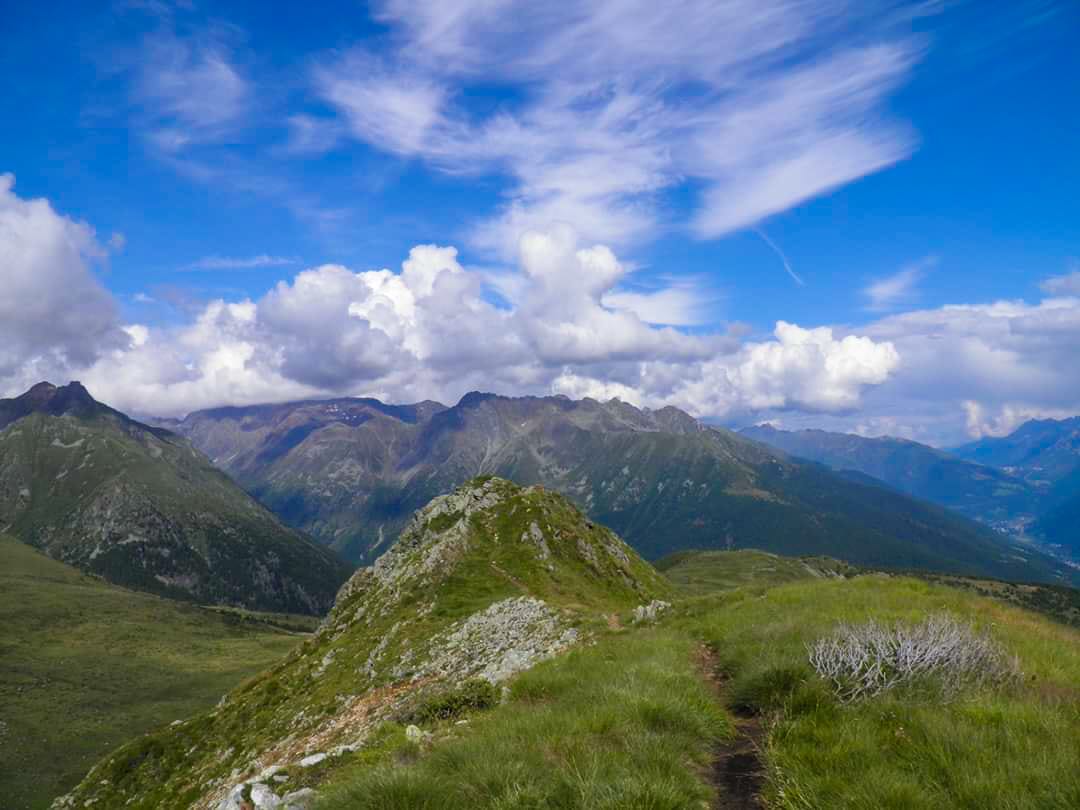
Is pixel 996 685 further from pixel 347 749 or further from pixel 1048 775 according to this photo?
pixel 347 749

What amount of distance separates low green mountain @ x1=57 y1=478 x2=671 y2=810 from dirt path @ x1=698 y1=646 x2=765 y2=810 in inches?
238

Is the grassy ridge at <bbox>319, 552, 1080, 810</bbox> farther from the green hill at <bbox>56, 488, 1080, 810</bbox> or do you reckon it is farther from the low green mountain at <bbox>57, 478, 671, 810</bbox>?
the low green mountain at <bbox>57, 478, 671, 810</bbox>

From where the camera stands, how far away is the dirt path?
7.86 meters

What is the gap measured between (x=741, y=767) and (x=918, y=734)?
262 cm

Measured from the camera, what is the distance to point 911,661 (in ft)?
34.4

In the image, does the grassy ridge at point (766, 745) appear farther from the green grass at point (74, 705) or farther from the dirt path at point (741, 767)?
the green grass at point (74, 705)

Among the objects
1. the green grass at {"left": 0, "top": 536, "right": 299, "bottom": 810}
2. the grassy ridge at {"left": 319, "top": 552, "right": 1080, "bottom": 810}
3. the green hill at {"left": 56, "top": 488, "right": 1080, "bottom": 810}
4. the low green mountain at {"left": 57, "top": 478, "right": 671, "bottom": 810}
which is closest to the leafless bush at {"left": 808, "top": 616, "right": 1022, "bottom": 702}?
the green hill at {"left": 56, "top": 488, "right": 1080, "bottom": 810}

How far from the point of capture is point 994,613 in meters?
17.2

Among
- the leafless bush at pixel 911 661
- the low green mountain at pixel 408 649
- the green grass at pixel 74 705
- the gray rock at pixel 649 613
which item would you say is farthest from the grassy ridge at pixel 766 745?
the green grass at pixel 74 705

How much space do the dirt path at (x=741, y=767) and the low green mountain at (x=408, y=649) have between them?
6.04 m

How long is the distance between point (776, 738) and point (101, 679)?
23462 centimetres

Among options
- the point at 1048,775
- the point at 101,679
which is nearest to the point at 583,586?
the point at 1048,775

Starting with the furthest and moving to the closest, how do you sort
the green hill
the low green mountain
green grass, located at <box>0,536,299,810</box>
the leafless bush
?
green grass, located at <box>0,536,299,810</box>, the low green mountain, the leafless bush, the green hill

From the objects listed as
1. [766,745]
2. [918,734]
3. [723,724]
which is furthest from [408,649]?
[918,734]
